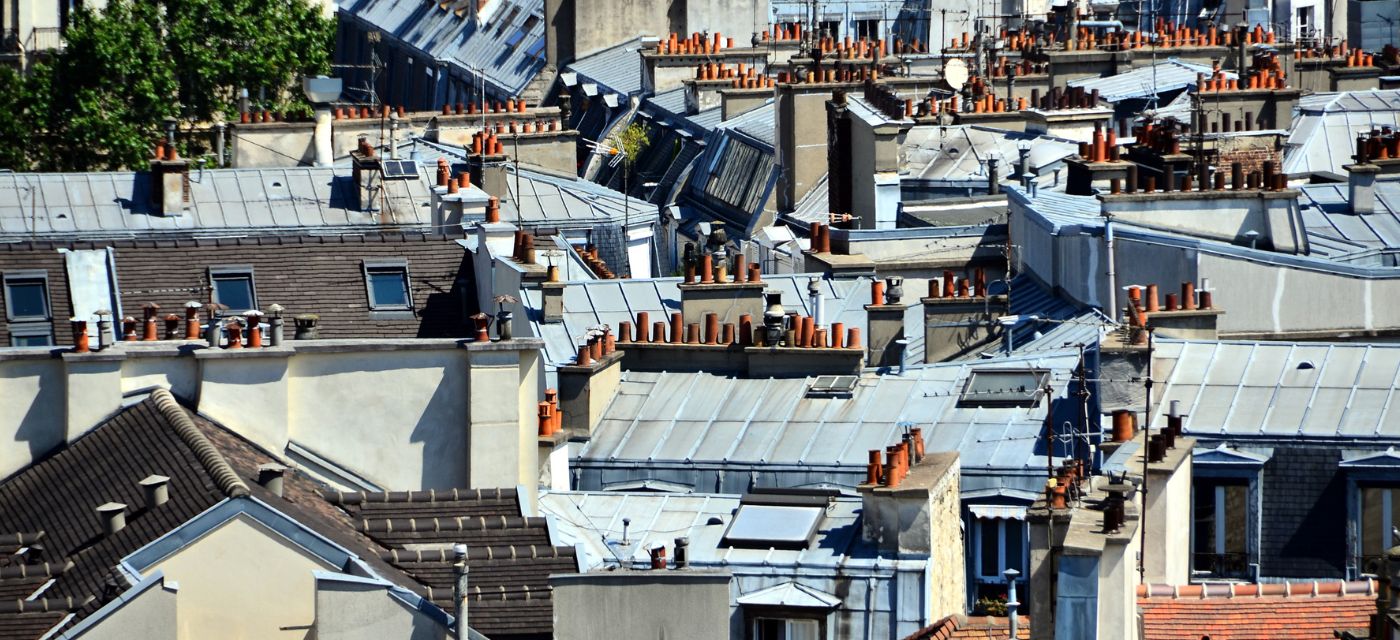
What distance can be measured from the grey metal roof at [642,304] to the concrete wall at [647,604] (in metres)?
15.6

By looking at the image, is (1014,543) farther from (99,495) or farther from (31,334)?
(31,334)

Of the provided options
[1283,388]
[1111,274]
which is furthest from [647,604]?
[1111,274]

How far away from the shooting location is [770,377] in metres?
39.3

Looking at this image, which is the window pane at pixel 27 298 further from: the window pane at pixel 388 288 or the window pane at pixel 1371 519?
the window pane at pixel 1371 519

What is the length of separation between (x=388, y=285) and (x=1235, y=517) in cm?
1728

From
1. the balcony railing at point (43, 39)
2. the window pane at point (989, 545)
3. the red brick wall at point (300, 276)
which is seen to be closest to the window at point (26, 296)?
the red brick wall at point (300, 276)

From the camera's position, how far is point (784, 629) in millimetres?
31016

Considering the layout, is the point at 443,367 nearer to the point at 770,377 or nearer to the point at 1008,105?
the point at 770,377

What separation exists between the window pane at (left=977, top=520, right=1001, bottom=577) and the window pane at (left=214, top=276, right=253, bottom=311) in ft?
51.0

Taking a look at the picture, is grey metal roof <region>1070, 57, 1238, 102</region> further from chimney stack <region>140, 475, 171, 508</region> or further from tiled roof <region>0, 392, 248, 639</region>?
chimney stack <region>140, 475, 171, 508</region>

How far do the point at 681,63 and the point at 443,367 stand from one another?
44941 millimetres

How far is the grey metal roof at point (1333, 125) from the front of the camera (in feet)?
191

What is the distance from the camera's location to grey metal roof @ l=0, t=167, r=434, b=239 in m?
53.6

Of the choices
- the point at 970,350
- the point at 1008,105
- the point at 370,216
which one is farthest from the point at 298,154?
the point at 970,350
